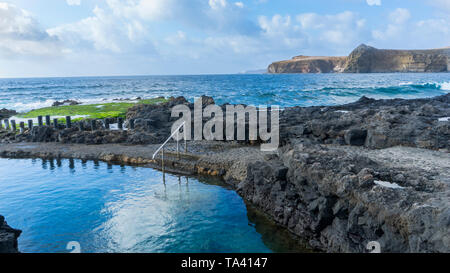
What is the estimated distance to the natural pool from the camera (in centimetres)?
841

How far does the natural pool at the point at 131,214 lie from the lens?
8.41m

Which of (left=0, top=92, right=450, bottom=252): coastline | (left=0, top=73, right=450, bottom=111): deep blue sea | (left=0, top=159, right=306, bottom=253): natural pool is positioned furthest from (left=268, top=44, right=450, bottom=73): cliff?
(left=0, top=159, right=306, bottom=253): natural pool

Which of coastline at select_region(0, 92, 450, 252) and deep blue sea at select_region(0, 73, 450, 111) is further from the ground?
deep blue sea at select_region(0, 73, 450, 111)

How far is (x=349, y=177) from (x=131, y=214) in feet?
22.6

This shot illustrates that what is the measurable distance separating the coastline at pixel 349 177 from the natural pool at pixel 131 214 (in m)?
0.82

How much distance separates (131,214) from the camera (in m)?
10.0

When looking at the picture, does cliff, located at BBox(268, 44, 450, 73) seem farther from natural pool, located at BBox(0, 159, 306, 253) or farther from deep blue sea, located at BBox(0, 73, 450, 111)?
natural pool, located at BBox(0, 159, 306, 253)

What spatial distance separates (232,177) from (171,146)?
5.80 metres

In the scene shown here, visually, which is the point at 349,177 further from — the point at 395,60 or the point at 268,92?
the point at 395,60

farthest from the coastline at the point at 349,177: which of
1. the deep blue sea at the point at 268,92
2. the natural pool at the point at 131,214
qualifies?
the deep blue sea at the point at 268,92

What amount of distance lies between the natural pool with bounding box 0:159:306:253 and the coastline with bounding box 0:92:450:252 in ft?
2.69

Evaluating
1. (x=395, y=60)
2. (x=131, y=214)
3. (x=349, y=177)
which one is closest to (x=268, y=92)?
(x=131, y=214)
